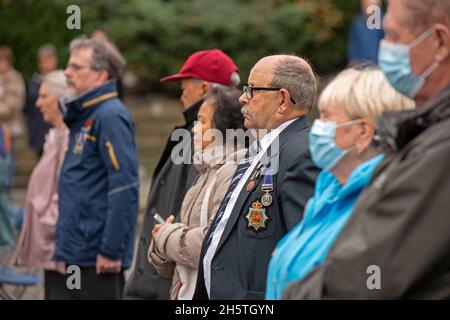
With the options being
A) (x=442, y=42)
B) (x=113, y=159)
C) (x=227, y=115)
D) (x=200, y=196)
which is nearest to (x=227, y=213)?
(x=200, y=196)

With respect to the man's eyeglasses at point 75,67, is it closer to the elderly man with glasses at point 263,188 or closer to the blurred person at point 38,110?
the elderly man with glasses at point 263,188

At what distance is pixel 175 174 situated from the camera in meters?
6.63

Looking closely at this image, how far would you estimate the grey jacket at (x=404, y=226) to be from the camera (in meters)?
3.16

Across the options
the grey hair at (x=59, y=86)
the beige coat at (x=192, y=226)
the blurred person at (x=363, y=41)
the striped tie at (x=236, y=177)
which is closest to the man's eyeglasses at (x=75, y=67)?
the grey hair at (x=59, y=86)

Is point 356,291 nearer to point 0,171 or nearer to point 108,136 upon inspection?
point 108,136

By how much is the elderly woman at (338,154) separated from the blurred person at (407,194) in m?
0.19

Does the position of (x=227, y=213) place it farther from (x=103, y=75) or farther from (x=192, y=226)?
(x=103, y=75)

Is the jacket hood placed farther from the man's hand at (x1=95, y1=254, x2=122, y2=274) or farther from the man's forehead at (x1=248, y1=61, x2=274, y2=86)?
the man's hand at (x1=95, y1=254, x2=122, y2=274)

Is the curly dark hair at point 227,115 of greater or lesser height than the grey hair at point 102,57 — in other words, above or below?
below

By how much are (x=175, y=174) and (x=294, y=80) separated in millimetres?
1717

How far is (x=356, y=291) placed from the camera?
10.9 feet

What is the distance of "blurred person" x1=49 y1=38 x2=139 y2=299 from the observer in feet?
23.2

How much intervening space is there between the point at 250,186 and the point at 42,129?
11.1 m
